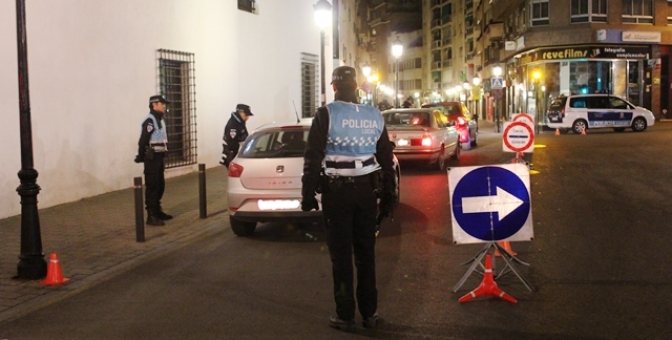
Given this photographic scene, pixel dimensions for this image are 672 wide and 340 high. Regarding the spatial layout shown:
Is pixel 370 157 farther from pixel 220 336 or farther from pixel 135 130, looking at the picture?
pixel 135 130

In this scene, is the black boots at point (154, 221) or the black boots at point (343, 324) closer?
the black boots at point (343, 324)

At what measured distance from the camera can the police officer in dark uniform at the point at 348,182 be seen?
5414 mm

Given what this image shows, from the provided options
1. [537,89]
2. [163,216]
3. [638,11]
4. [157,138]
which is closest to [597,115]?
[537,89]

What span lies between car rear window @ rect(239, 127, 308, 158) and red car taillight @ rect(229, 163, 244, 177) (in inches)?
7.0

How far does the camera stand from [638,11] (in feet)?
139

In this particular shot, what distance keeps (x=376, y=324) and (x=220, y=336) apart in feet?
3.74

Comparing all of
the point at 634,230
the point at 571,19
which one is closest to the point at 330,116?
the point at 634,230

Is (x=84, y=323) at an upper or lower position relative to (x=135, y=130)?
lower

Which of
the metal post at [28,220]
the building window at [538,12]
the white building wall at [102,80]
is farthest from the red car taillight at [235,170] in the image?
the building window at [538,12]

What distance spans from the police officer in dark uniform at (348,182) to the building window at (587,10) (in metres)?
39.1

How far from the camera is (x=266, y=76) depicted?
2177cm

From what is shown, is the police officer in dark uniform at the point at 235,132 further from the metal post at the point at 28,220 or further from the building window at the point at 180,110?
the metal post at the point at 28,220

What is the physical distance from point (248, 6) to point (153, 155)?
35.8 feet

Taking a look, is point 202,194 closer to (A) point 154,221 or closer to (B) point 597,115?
(A) point 154,221
